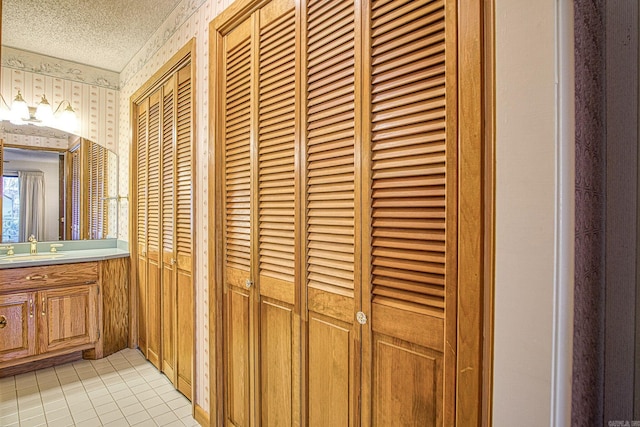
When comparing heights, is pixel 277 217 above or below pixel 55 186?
below

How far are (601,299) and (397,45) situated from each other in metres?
0.82

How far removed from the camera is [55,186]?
298 cm

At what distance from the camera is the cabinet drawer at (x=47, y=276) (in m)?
2.37

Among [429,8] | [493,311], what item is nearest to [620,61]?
[429,8]

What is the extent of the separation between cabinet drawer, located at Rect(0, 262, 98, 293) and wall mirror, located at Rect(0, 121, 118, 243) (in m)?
0.61

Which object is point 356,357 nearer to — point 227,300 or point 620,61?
point 227,300

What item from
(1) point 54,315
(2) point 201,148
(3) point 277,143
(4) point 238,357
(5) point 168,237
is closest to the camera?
(3) point 277,143

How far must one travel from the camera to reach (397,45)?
933 millimetres

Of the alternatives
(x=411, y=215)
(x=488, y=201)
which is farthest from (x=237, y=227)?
(x=488, y=201)

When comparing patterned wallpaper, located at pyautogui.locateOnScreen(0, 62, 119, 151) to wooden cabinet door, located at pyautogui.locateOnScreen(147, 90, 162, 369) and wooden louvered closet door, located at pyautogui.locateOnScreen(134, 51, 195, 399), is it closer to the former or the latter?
wooden louvered closet door, located at pyautogui.locateOnScreen(134, 51, 195, 399)

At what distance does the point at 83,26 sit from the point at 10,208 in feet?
5.32

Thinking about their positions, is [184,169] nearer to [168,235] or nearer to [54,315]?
[168,235]

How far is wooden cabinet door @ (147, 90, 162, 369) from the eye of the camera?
2596 mm

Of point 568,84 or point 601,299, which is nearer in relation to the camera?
point 568,84
